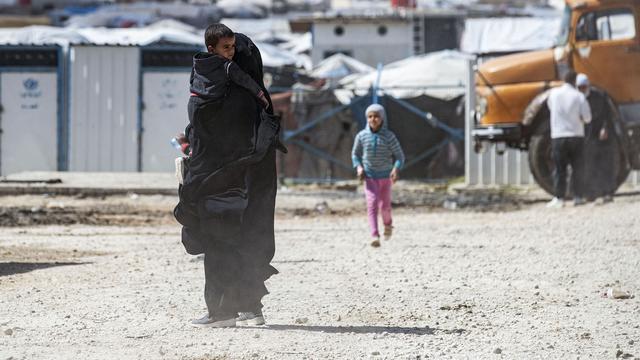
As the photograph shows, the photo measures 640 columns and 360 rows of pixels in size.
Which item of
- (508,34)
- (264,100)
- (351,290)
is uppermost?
(508,34)

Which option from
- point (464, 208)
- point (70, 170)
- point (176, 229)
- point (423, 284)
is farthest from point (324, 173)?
point (423, 284)

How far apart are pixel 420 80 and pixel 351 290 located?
18.4 meters

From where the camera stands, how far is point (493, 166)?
2384 cm

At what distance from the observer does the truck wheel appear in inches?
796

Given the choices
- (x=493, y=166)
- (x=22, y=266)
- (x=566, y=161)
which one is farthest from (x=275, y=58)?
(x=22, y=266)

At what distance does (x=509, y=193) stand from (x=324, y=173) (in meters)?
4.94

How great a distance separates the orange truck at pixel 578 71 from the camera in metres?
19.8

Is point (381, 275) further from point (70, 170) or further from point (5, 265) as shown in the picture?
point (70, 170)

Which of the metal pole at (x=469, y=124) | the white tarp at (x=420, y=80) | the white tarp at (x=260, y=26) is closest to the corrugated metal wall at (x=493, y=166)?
the metal pole at (x=469, y=124)

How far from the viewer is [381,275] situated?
11.0 meters

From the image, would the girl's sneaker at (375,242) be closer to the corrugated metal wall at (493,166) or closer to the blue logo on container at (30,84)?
the corrugated metal wall at (493,166)

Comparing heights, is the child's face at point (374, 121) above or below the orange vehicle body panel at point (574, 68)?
below

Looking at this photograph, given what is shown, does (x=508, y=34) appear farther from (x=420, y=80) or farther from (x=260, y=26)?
(x=260, y=26)

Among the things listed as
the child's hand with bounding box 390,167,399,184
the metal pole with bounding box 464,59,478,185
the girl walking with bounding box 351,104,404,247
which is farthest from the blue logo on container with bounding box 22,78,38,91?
the child's hand with bounding box 390,167,399,184
